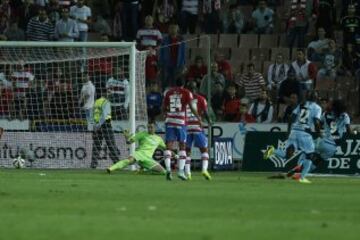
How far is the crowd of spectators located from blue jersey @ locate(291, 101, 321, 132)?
509 centimetres

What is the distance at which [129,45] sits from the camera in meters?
31.2

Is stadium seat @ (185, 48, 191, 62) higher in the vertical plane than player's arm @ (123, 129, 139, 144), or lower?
higher

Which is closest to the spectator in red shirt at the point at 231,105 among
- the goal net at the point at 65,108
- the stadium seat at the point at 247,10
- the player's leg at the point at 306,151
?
the goal net at the point at 65,108

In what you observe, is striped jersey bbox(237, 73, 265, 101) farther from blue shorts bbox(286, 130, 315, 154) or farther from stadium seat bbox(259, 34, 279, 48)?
blue shorts bbox(286, 130, 315, 154)

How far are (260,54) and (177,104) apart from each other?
37.9ft

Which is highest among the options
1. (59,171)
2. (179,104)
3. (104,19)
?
(104,19)

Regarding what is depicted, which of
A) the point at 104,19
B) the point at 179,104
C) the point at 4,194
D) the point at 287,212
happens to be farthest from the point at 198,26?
the point at 287,212

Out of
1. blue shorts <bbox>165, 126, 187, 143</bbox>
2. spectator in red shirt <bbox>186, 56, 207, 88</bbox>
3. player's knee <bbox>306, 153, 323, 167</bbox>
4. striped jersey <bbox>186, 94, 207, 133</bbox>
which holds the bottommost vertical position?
player's knee <bbox>306, 153, 323, 167</bbox>

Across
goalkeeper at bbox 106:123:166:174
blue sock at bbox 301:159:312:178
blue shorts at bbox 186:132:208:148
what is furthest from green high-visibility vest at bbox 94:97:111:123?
blue sock at bbox 301:159:312:178

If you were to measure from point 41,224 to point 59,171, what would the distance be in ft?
54.8

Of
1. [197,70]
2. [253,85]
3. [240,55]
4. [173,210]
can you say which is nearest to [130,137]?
[197,70]

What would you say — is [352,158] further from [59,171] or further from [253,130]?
[59,171]

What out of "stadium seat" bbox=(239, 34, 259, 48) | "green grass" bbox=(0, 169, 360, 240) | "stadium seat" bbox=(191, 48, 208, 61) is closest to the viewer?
"green grass" bbox=(0, 169, 360, 240)

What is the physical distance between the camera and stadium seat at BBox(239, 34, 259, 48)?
37375 mm
